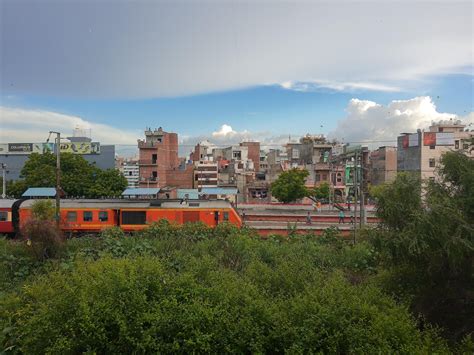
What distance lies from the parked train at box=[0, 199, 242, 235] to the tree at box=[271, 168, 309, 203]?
2213 cm

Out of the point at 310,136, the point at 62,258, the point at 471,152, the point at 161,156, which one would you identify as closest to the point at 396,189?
the point at 471,152

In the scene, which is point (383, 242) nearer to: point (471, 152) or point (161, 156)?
point (471, 152)

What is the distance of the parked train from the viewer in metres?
21.1

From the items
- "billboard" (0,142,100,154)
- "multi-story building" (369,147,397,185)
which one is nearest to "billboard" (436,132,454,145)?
"multi-story building" (369,147,397,185)

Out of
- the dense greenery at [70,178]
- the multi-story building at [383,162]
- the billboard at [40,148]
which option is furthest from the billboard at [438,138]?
the billboard at [40,148]

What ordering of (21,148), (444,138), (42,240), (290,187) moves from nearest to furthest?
(42,240) → (444,138) → (290,187) → (21,148)

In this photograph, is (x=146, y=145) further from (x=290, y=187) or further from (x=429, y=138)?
(x=429, y=138)

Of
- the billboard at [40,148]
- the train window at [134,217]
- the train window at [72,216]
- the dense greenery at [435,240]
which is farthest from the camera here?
the billboard at [40,148]

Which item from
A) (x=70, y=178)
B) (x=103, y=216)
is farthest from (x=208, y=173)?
(x=103, y=216)

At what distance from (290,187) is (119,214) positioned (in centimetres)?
2550

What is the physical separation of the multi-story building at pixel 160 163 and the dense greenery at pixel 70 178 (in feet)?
26.5

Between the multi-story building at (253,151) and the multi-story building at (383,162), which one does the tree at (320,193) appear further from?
the multi-story building at (253,151)

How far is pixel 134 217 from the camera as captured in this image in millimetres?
21375

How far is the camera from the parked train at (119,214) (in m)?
21.1
